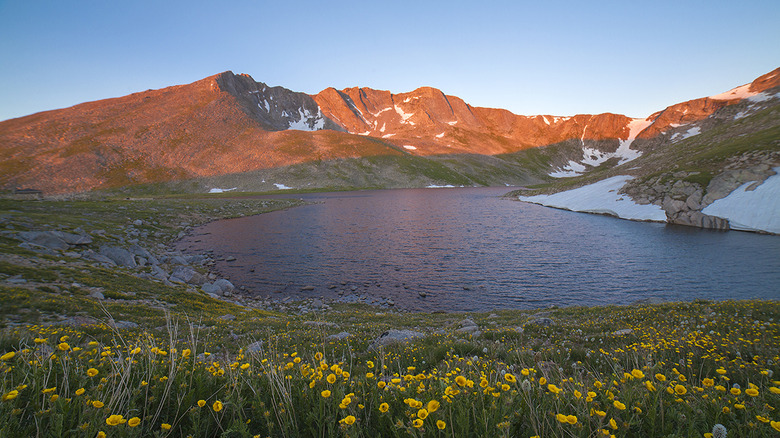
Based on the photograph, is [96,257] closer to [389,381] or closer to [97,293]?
[97,293]

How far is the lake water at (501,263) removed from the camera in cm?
2543

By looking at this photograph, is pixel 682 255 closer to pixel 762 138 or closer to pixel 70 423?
pixel 70 423

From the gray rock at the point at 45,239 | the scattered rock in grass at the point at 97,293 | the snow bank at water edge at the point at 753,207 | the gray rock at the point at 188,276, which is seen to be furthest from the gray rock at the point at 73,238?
the snow bank at water edge at the point at 753,207

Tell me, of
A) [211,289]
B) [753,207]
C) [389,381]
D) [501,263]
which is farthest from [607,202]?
[389,381]

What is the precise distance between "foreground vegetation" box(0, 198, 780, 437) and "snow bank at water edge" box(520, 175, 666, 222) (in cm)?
5469

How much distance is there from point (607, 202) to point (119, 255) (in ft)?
274

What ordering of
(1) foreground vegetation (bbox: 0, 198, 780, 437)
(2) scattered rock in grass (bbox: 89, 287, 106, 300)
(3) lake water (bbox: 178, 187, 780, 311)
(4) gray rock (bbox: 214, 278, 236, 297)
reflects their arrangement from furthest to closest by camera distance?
(4) gray rock (bbox: 214, 278, 236, 297)
(3) lake water (bbox: 178, 187, 780, 311)
(2) scattered rock in grass (bbox: 89, 287, 106, 300)
(1) foreground vegetation (bbox: 0, 198, 780, 437)

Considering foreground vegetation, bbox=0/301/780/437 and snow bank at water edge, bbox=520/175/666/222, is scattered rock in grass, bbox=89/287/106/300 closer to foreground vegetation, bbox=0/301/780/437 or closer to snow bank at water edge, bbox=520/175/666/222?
foreground vegetation, bbox=0/301/780/437

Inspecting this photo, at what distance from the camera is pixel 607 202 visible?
68250 millimetres

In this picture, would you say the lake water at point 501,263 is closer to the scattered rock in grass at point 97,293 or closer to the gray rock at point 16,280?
the scattered rock in grass at point 97,293

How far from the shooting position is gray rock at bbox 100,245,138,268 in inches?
1108

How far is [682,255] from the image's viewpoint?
3403 centimetres

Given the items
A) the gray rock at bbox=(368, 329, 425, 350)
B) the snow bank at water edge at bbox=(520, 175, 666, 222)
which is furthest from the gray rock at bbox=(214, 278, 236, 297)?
the snow bank at water edge at bbox=(520, 175, 666, 222)

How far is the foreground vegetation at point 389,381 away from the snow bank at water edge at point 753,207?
4477 centimetres
